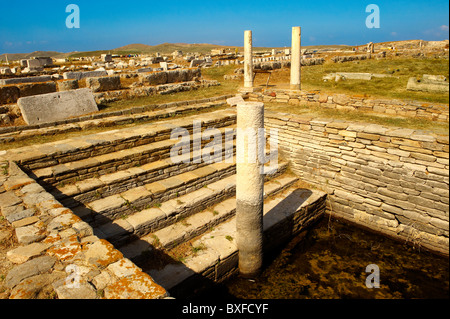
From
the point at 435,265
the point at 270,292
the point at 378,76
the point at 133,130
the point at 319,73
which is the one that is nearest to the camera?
the point at 270,292

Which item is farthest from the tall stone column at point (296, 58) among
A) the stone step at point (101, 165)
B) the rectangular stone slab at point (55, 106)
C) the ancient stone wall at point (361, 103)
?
the rectangular stone slab at point (55, 106)

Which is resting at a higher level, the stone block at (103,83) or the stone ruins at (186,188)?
the stone block at (103,83)

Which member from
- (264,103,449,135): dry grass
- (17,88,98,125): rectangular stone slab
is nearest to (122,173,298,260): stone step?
(264,103,449,135): dry grass

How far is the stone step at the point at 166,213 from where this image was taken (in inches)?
200

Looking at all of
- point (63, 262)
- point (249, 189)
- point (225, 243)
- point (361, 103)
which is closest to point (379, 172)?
point (361, 103)

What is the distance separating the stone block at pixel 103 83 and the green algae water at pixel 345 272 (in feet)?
29.2

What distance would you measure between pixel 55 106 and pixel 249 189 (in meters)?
6.64

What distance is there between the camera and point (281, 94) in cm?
1056

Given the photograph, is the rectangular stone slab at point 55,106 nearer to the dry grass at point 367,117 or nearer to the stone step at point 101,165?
the stone step at point 101,165

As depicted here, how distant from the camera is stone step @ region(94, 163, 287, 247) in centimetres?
508

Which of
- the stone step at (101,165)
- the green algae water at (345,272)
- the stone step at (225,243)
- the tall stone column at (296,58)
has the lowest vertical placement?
the green algae water at (345,272)
